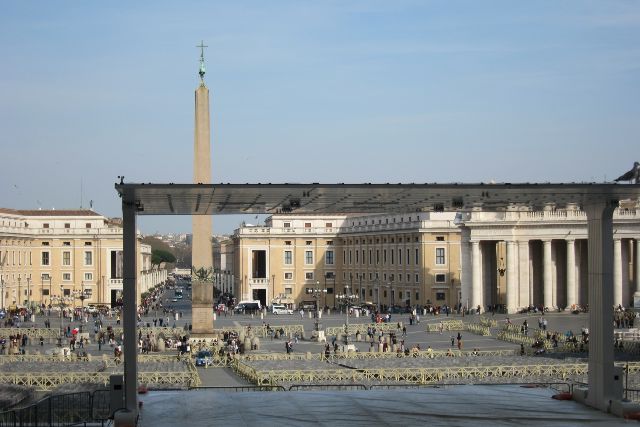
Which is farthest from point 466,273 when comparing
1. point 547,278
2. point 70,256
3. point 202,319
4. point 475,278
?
point 70,256

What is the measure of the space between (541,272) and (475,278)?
5.83 m

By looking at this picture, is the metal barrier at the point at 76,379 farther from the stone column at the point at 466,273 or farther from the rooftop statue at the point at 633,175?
the stone column at the point at 466,273

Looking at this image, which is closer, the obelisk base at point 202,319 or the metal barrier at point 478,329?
the obelisk base at point 202,319

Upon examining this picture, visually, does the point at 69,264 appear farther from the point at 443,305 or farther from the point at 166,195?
the point at 166,195

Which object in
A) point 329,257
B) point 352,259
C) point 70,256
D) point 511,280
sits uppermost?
point 70,256

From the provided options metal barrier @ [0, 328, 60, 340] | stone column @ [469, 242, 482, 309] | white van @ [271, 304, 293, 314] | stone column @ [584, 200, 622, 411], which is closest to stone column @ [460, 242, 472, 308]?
stone column @ [469, 242, 482, 309]

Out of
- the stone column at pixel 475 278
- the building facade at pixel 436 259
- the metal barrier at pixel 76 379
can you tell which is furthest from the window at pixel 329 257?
the metal barrier at pixel 76 379

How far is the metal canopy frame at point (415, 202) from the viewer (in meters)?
25.6

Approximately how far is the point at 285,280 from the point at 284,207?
87766 millimetres

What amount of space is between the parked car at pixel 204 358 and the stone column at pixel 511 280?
37.7 metres

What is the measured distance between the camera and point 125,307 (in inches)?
1008

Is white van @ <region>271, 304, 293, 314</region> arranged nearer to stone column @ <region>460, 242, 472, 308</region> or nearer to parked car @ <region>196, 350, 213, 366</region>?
stone column @ <region>460, 242, 472, 308</region>

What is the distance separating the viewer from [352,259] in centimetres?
11544

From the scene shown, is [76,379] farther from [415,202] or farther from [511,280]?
[511,280]
